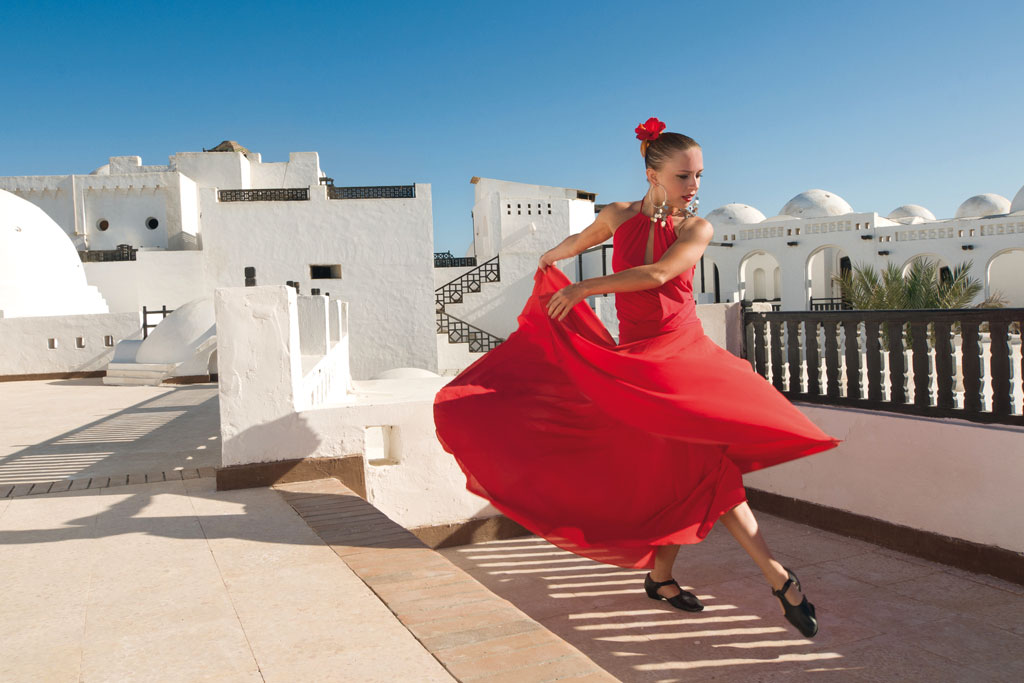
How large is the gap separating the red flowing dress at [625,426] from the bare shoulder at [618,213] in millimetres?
70

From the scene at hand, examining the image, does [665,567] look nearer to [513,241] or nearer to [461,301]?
[461,301]

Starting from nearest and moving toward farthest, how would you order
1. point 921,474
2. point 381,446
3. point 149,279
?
point 921,474, point 381,446, point 149,279

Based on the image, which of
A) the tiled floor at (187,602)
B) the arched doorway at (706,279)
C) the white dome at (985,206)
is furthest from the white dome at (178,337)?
the white dome at (985,206)

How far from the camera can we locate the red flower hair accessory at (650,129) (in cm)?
266

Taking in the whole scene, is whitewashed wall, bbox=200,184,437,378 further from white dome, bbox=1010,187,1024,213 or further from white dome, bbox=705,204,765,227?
white dome, bbox=1010,187,1024,213

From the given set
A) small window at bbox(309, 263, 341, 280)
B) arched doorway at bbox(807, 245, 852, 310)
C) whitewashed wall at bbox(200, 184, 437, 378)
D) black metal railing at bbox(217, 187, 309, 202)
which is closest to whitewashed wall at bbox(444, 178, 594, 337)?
whitewashed wall at bbox(200, 184, 437, 378)

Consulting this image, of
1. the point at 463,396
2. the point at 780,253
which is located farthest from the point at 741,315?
the point at 780,253

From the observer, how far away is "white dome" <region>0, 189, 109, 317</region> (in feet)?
60.4

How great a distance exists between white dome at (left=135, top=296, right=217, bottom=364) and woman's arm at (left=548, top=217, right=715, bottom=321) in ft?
41.2

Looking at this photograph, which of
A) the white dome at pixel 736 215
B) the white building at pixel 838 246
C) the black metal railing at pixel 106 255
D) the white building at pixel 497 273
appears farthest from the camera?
the white dome at pixel 736 215

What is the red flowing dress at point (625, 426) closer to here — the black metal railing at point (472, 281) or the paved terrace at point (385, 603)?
the paved terrace at point (385, 603)

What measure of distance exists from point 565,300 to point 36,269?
2119 centimetres

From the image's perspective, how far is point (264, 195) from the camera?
65.0ft

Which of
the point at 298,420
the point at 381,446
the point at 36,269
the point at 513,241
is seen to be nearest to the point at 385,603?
the point at 298,420
